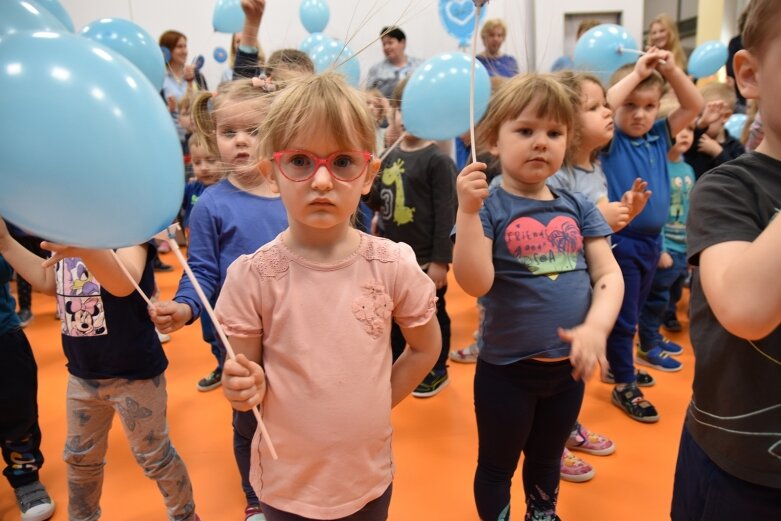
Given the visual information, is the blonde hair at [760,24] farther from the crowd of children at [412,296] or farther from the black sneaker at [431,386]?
the black sneaker at [431,386]

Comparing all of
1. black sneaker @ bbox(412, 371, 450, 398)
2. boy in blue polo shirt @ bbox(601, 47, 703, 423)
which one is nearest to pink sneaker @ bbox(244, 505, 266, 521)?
black sneaker @ bbox(412, 371, 450, 398)

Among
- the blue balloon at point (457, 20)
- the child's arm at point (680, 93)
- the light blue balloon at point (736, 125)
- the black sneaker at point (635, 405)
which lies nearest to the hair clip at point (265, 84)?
the child's arm at point (680, 93)

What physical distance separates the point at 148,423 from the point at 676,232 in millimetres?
2137

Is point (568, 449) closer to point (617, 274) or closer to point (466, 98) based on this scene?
point (617, 274)

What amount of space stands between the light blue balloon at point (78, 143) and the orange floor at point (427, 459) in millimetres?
1151

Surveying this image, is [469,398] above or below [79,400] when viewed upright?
below

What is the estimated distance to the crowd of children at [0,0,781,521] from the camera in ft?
2.36

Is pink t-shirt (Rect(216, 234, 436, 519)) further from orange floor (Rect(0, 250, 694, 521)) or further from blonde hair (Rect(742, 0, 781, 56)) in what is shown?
orange floor (Rect(0, 250, 694, 521))

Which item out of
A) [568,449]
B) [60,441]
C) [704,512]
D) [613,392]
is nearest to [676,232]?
[613,392]

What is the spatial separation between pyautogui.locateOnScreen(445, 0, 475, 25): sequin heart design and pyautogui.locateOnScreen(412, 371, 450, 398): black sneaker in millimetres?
2766

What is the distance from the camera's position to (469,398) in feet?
6.91

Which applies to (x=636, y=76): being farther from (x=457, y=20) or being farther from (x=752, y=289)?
(x=457, y=20)

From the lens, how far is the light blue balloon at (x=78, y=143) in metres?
0.59

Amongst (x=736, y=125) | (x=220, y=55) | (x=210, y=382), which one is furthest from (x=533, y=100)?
(x=220, y=55)
